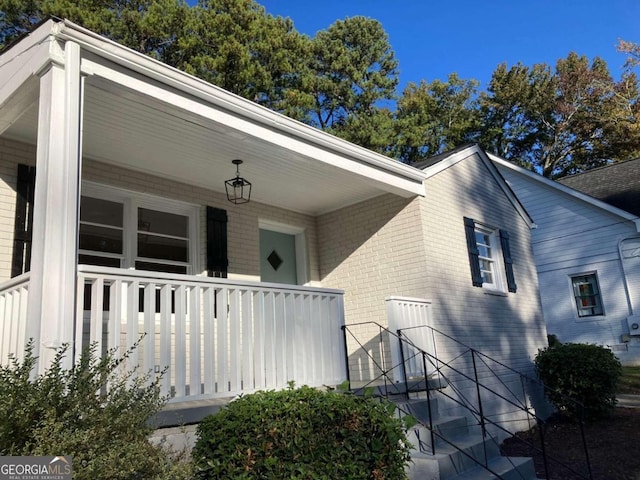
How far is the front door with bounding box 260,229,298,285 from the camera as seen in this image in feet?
26.9

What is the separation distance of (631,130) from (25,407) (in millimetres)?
26308

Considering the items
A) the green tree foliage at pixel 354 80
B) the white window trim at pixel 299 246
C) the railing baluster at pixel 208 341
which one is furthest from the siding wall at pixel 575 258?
the railing baluster at pixel 208 341

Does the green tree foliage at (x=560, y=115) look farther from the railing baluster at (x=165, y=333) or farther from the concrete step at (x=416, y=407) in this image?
the railing baluster at (x=165, y=333)

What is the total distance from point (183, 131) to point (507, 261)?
6.49 meters

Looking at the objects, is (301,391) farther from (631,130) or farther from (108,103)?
(631,130)

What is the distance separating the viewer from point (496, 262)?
9.76m

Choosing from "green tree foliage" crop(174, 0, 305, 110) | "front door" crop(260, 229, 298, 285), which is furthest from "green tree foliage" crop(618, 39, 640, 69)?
"front door" crop(260, 229, 298, 285)

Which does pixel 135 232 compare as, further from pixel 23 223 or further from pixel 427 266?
pixel 427 266

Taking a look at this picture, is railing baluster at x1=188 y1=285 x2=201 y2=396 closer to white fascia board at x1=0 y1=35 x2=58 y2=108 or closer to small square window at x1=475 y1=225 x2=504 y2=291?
white fascia board at x1=0 y1=35 x2=58 y2=108

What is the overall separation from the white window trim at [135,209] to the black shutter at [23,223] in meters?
0.64

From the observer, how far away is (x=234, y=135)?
557cm

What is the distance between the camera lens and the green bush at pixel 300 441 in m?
3.22

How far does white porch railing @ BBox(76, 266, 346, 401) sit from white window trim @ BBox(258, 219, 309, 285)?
8.20 ft

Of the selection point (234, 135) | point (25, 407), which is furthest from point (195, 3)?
point (25, 407)
